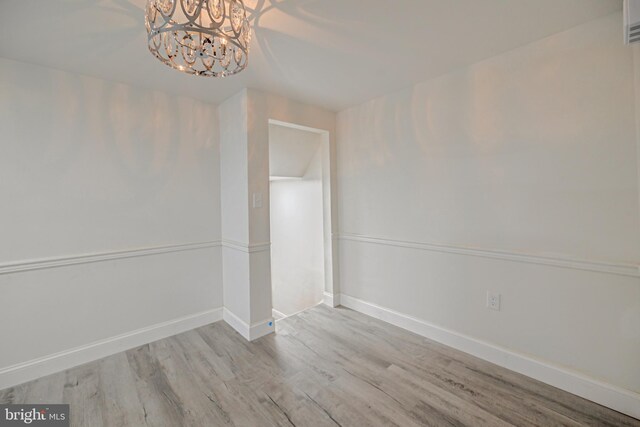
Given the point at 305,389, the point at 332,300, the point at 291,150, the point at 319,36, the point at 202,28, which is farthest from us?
the point at 291,150

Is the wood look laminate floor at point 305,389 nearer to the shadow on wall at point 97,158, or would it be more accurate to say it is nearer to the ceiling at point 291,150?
the shadow on wall at point 97,158

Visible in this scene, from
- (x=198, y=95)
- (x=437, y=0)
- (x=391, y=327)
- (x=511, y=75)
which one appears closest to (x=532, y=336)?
(x=391, y=327)

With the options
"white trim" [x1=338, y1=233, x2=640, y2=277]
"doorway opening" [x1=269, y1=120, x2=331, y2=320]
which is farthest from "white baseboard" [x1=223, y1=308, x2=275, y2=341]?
"white trim" [x1=338, y1=233, x2=640, y2=277]

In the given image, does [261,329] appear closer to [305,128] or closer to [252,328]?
[252,328]

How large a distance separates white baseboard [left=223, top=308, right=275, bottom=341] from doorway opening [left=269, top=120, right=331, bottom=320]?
551 mm

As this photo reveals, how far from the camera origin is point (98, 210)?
225 cm

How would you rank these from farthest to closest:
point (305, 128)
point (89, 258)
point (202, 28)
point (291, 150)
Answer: point (291, 150)
point (305, 128)
point (89, 258)
point (202, 28)

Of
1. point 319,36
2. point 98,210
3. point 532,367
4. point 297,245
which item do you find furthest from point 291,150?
point 532,367

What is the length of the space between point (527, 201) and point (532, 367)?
3.73 ft

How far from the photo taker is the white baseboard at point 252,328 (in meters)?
2.49

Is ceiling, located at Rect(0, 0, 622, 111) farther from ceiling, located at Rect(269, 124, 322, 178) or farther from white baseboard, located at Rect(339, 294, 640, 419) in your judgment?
white baseboard, located at Rect(339, 294, 640, 419)

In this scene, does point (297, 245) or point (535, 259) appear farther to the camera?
point (297, 245)

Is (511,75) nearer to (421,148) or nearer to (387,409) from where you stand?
(421,148)

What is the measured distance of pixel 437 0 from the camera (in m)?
1.41
